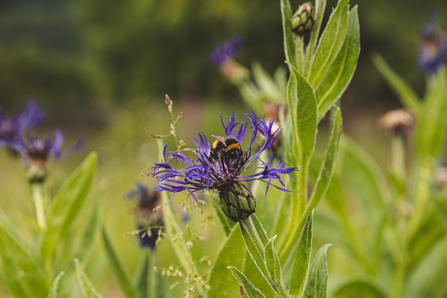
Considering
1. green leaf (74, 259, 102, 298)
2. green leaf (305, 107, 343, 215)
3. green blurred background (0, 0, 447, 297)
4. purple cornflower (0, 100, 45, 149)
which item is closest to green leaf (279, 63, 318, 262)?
green leaf (305, 107, 343, 215)

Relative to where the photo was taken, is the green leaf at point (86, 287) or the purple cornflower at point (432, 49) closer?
the green leaf at point (86, 287)

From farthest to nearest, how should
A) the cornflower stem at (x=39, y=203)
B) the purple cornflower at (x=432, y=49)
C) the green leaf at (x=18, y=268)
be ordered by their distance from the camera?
the purple cornflower at (x=432, y=49)
the cornflower stem at (x=39, y=203)
the green leaf at (x=18, y=268)

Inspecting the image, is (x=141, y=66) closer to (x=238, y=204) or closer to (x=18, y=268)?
(x=18, y=268)

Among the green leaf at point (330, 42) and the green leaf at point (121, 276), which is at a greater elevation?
the green leaf at point (330, 42)

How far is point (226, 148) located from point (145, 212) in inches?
14.0

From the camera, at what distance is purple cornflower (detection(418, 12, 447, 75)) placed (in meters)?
0.99

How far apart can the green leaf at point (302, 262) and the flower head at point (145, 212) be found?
0.32 metres

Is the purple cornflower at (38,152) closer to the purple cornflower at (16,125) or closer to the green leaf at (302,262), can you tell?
the purple cornflower at (16,125)

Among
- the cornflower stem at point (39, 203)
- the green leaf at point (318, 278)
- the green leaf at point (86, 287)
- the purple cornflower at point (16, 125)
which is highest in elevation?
the purple cornflower at point (16, 125)

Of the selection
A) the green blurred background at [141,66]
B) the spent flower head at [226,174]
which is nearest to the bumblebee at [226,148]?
the spent flower head at [226,174]

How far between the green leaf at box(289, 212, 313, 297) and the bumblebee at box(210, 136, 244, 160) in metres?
0.08

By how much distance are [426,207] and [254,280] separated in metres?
0.59

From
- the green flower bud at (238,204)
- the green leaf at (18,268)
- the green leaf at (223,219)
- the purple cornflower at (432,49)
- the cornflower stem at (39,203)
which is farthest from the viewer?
the purple cornflower at (432,49)

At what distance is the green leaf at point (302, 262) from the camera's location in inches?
13.2
